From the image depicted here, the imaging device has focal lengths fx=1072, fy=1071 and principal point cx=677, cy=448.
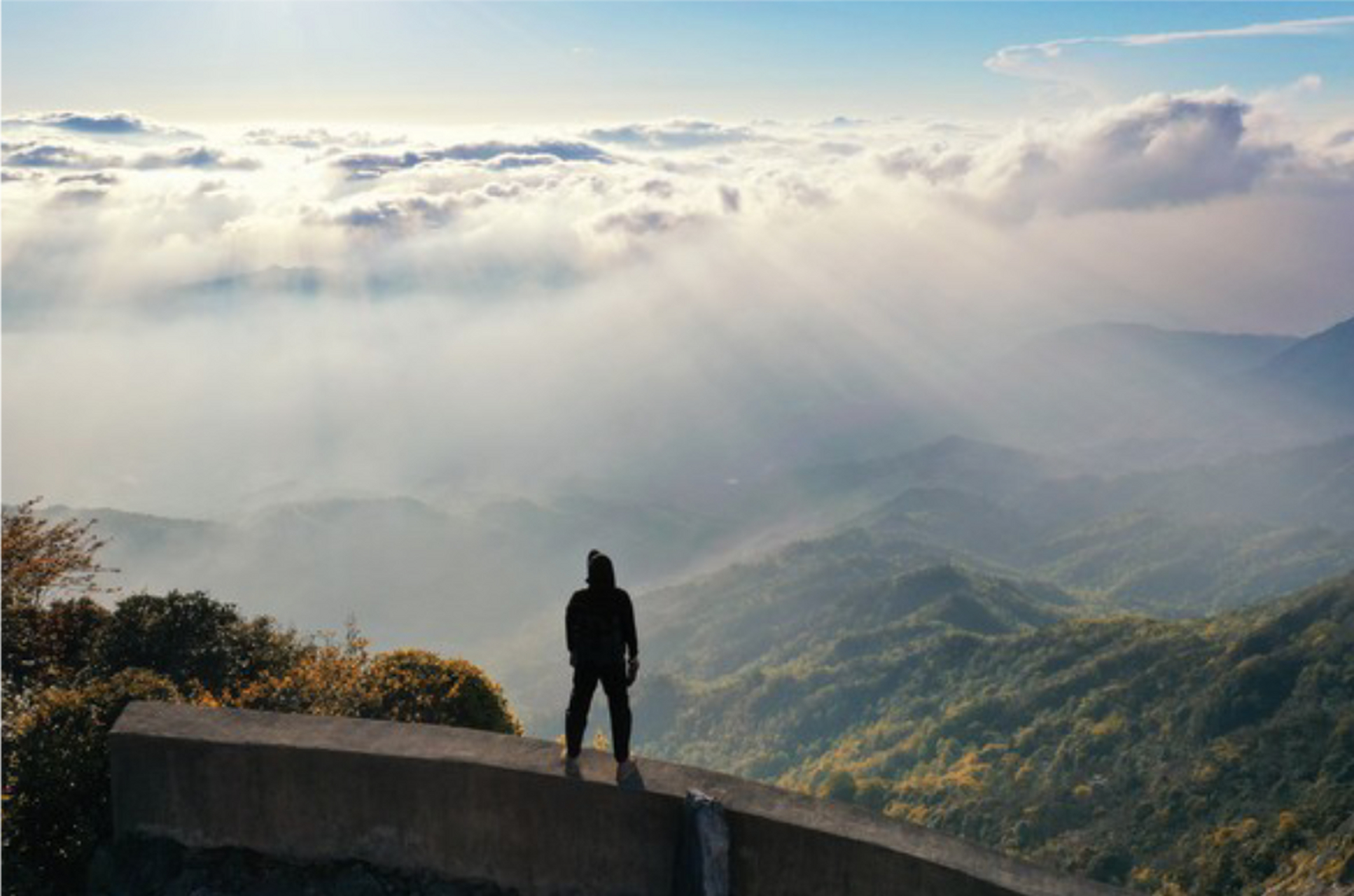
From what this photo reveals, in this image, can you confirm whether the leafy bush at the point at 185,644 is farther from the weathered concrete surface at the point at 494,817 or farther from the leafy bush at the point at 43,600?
the weathered concrete surface at the point at 494,817

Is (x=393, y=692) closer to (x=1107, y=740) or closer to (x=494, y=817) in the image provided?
(x=494, y=817)

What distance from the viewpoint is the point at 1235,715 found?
93.7m

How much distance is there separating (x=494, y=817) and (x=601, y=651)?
5.75 ft

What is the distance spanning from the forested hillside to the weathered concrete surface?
29.8 m

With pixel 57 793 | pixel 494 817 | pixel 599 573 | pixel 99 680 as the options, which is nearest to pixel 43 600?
pixel 99 680

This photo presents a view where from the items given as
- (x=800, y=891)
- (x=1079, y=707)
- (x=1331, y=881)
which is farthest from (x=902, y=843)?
(x=1079, y=707)

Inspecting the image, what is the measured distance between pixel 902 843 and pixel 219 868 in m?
6.24

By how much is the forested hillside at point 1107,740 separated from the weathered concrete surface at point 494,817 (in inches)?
1174

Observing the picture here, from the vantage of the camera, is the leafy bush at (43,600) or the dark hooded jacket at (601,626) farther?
the leafy bush at (43,600)

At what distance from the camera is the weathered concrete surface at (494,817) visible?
9.27 m

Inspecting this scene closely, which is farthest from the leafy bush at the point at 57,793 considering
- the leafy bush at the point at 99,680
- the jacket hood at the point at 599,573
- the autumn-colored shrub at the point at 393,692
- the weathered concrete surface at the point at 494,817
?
the jacket hood at the point at 599,573

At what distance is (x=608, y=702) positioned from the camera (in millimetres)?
9703

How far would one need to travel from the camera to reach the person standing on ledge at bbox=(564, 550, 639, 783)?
31.8 feet

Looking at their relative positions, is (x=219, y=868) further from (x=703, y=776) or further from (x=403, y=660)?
(x=403, y=660)
